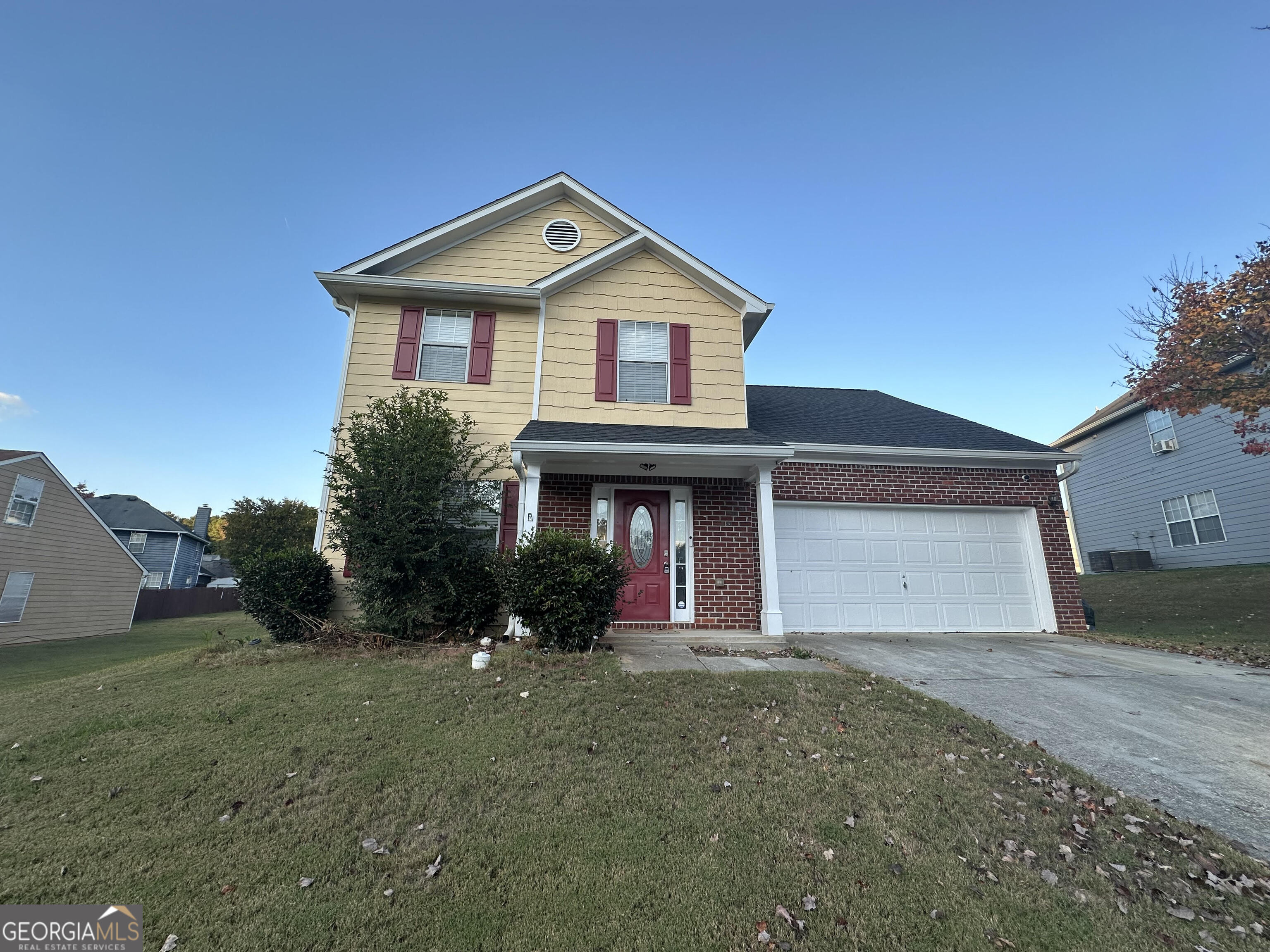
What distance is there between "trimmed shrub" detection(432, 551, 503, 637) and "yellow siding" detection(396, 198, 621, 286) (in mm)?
5744

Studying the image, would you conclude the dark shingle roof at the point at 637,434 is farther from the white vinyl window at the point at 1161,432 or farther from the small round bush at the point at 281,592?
the white vinyl window at the point at 1161,432

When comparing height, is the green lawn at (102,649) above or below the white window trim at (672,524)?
below

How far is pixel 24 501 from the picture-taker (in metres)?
13.8

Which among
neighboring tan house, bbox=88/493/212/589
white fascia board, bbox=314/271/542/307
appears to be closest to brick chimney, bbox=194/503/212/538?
neighboring tan house, bbox=88/493/212/589

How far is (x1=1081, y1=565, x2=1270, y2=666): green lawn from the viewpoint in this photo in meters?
7.63

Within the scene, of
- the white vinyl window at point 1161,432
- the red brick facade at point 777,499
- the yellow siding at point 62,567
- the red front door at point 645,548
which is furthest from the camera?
the white vinyl window at point 1161,432

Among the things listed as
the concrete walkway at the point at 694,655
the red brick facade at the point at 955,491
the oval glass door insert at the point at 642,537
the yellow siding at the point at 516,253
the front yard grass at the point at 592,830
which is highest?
the yellow siding at the point at 516,253

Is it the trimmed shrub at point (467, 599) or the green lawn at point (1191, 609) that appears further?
the green lawn at point (1191, 609)

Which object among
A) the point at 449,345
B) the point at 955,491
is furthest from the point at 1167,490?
the point at 449,345

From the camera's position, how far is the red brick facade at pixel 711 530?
320 inches

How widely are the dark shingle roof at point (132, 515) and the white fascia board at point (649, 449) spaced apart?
31665mm

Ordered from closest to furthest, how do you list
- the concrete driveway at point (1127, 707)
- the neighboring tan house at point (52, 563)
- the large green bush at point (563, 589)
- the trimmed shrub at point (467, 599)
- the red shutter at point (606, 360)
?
the concrete driveway at point (1127, 707)
the large green bush at point (563, 589)
the trimmed shrub at point (467, 599)
the red shutter at point (606, 360)
the neighboring tan house at point (52, 563)

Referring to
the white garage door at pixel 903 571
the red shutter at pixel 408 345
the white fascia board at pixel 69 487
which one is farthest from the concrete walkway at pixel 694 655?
the white fascia board at pixel 69 487

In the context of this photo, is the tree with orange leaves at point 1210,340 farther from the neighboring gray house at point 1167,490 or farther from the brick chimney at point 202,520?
the brick chimney at point 202,520
